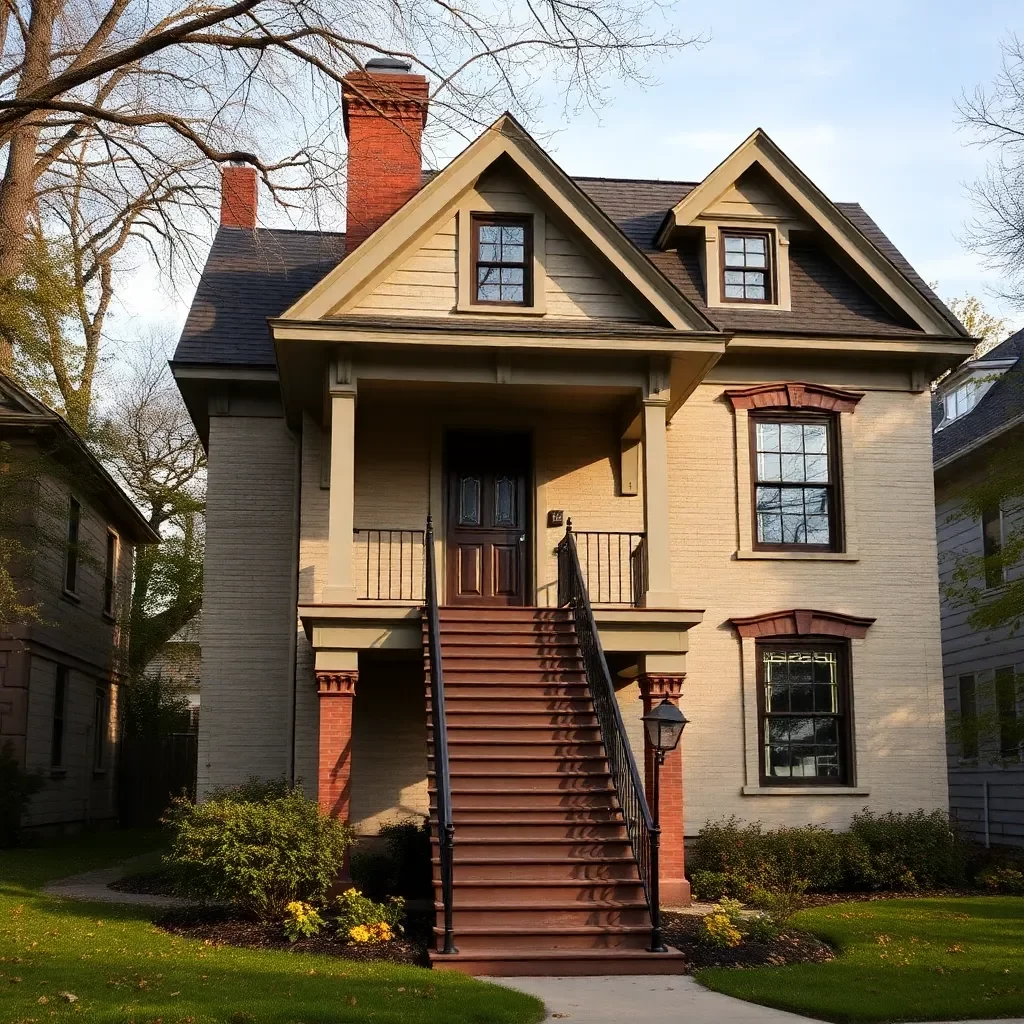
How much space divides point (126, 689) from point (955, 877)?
68.8ft

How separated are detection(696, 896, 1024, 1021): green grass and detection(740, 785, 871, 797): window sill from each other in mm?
2881

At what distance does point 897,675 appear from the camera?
1705cm

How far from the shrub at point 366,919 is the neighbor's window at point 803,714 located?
6687 mm

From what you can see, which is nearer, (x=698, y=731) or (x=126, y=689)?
(x=698, y=731)

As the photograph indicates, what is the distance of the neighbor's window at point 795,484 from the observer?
1730 centimetres

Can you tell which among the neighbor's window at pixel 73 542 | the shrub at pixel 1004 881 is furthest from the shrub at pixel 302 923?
the neighbor's window at pixel 73 542

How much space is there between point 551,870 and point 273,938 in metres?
2.53

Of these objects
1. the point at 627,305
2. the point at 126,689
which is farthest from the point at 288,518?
the point at 126,689

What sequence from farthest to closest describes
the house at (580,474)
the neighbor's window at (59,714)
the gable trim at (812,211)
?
the neighbor's window at (59,714) → the gable trim at (812,211) → the house at (580,474)

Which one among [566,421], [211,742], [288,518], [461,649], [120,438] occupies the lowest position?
[211,742]

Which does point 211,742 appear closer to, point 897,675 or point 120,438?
point 897,675

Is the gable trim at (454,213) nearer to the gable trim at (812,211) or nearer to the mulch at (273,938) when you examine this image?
the gable trim at (812,211)

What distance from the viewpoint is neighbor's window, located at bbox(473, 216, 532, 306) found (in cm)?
1587

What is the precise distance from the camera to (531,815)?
1239 centimetres
